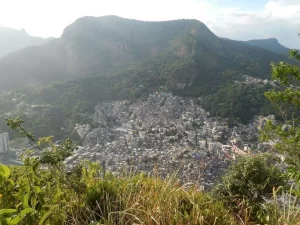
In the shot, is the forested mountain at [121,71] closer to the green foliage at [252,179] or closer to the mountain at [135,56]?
the mountain at [135,56]

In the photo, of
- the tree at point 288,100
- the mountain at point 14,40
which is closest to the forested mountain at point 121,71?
the tree at point 288,100

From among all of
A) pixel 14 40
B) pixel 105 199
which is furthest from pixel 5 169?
pixel 14 40

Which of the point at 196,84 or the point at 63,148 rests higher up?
the point at 63,148

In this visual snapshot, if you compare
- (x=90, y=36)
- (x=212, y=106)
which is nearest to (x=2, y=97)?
(x=212, y=106)

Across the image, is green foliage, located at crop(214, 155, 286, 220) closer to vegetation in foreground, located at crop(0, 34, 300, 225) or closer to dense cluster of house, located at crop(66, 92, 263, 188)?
vegetation in foreground, located at crop(0, 34, 300, 225)

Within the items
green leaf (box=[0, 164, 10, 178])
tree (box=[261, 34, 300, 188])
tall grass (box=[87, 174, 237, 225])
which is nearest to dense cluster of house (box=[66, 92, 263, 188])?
tree (box=[261, 34, 300, 188])

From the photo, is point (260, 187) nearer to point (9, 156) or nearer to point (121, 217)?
point (121, 217)

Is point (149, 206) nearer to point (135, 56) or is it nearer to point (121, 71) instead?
point (121, 71)
